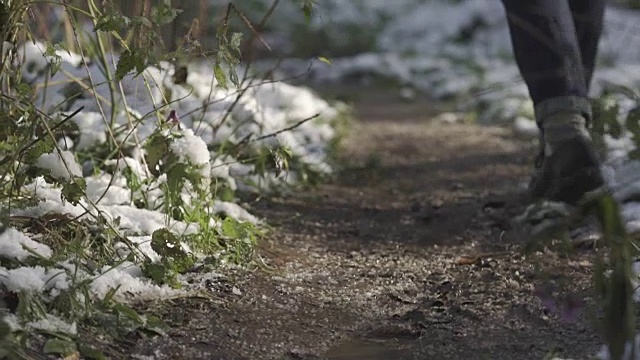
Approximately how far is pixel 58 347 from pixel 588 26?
1904mm

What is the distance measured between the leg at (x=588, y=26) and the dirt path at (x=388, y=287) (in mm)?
456

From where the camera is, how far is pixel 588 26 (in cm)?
293

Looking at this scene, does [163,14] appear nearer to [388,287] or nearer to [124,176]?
[124,176]

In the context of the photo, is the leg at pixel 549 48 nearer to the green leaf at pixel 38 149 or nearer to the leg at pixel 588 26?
the leg at pixel 588 26

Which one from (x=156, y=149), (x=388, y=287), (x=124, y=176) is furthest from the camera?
(x=124, y=176)

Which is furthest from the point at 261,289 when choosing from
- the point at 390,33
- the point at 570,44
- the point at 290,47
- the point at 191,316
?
the point at 390,33

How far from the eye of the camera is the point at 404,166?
12.9ft

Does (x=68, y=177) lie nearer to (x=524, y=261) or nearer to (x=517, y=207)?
(x=524, y=261)

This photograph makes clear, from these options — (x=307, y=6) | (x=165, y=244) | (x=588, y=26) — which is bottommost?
(x=165, y=244)

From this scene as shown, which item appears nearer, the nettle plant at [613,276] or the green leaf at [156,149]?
the nettle plant at [613,276]

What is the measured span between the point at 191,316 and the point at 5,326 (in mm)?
477

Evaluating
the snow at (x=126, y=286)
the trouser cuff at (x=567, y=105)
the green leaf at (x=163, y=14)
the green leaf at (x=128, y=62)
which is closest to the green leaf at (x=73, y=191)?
the snow at (x=126, y=286)

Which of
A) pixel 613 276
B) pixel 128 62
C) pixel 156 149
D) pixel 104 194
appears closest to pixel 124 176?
pixel 156 149

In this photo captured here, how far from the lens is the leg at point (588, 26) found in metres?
2.92
